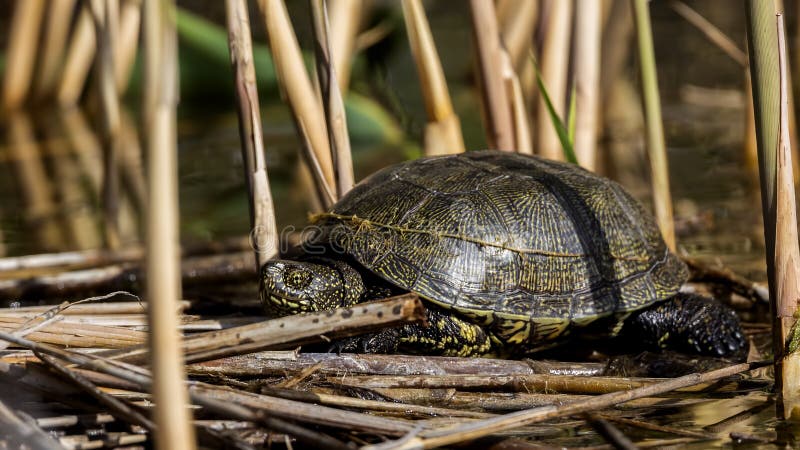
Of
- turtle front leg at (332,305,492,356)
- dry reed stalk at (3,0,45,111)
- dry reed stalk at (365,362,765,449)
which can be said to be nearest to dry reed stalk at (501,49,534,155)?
turtle front leg at (332,305,492,356)

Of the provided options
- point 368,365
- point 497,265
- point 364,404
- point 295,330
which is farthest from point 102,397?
point 497,265

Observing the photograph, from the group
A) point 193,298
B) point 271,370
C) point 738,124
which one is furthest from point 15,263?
point 738,124

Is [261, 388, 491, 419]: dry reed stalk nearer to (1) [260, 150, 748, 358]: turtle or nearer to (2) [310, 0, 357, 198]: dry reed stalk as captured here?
(1) [260, 150, 748, 358]: turtle

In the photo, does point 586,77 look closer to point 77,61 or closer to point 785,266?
point 785,266

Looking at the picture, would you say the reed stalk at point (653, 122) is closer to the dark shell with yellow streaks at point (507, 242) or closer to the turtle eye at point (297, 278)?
the dark shell with yellow streaks at point (507, 242)

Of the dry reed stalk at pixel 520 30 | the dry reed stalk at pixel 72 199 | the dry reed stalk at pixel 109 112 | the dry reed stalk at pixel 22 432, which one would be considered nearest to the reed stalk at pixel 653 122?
the dry reed stalk at pixel 22 432
